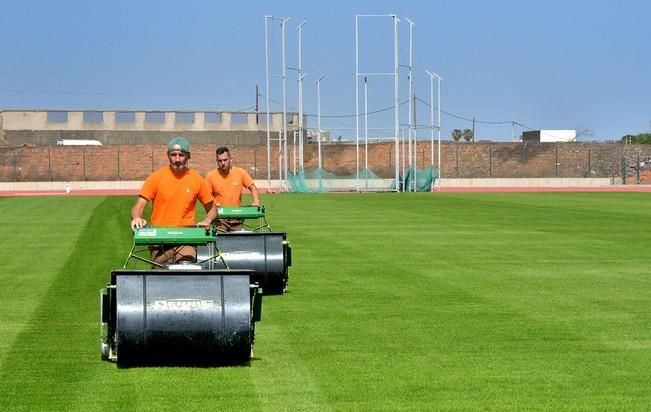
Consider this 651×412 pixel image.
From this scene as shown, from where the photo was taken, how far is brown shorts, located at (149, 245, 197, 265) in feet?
35.7

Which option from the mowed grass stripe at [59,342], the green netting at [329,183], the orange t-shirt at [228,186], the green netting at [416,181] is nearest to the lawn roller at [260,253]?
the orange t-shirt at [228,186]

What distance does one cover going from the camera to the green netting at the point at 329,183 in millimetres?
67250

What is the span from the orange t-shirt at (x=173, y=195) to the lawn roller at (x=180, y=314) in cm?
143

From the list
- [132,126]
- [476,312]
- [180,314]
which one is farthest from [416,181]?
[180,314]

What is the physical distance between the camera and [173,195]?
11078 mm

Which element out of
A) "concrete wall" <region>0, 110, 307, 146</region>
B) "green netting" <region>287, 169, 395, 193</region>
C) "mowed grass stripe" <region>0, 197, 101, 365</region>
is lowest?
"mowed grass stripe" <region>0, 197, 101, 365</region>

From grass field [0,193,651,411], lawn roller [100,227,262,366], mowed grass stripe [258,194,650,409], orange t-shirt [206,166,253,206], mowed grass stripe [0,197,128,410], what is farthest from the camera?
orange t-shirt [206,166,253,206]

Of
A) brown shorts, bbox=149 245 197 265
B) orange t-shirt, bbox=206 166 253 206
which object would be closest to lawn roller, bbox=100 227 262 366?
brown shorts, bbox=149 245 197 265

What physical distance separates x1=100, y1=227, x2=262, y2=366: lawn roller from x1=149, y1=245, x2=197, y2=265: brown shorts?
1.19 meters

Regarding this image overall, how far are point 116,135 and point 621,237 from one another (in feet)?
285

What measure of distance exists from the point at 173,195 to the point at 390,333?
2364 millimetres

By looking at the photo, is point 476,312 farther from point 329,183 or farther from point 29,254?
point 329,183

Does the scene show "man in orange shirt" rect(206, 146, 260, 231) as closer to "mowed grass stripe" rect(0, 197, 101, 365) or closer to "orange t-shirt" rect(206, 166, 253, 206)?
"orange t-shirt" rect(206, 166, 253, 206)

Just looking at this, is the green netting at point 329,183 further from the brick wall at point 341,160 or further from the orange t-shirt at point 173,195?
the orange t-shirt at point 173,195
